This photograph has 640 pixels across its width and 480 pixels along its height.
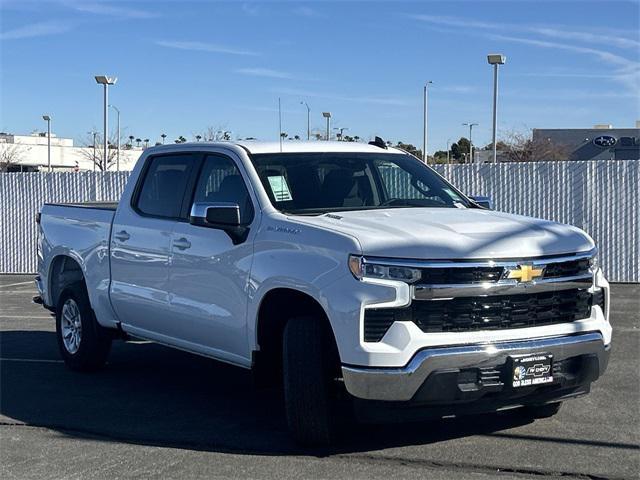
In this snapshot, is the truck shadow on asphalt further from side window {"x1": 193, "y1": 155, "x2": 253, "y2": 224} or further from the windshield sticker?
the windshield sticker

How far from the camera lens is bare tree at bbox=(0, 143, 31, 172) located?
61.1 meters

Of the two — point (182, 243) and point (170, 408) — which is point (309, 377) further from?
point (170, 408)

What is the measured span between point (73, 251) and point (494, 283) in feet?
15.1

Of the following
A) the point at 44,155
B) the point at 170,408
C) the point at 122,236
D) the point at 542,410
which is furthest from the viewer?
the point at 44,155

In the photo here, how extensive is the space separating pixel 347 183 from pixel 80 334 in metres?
3.15

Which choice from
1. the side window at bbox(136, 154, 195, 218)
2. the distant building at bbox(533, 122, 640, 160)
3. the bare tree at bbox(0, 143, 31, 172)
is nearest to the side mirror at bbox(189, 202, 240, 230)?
the side window at bbox(136, 154, 195, 218)

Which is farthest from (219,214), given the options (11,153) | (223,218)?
(11,153)

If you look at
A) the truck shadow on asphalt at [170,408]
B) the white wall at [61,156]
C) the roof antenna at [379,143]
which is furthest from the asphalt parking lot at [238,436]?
the white wall at [61,156]

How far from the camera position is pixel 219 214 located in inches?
243

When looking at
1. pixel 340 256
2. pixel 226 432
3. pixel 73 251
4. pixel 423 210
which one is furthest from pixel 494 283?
Answer: pixel 73 251

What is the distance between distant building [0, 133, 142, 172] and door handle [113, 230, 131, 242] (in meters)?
54.3

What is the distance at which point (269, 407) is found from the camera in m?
7.04

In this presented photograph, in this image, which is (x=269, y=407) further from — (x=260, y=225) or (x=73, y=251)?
(x=73, y=251)

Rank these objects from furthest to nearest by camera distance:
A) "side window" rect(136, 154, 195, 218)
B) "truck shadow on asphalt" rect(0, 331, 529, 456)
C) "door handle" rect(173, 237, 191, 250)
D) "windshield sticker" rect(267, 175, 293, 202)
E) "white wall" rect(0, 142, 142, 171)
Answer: "white wall" rect(0, 142, 142, 171) < "side window" rect(136, 154, 195, 218) < "door handle" rect(173, 237, 191, 250) < "windshield sticker" rect(267, 175, 293, 202) < "truck shadow on asphalt" rect(0, 331, 529, 456)
